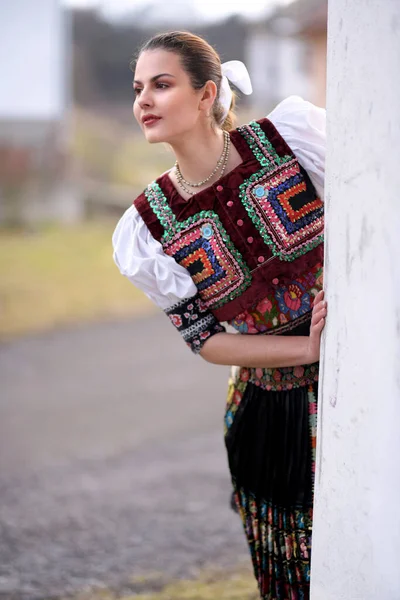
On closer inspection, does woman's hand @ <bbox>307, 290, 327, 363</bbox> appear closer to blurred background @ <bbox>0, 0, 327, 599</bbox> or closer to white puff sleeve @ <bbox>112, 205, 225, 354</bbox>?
white puff sleeve @ <bbox>112, 205, 225, 354</bbox>

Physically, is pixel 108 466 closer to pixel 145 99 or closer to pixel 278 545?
pixel 278 545

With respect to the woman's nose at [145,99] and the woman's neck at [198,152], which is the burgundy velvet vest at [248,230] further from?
the woman's nose at [145,99]

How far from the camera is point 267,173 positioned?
7.78ft

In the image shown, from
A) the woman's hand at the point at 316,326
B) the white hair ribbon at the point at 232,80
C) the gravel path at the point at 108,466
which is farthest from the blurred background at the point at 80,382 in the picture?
the woman's hand at the point at 316,326

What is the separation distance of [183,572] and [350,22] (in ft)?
8.72

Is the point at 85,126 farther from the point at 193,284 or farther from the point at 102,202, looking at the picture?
the point at 193,284

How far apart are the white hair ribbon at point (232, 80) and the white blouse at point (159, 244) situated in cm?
13

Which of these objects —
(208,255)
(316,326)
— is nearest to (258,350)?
(208,255)

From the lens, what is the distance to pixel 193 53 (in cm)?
235

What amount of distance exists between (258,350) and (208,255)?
0.30m

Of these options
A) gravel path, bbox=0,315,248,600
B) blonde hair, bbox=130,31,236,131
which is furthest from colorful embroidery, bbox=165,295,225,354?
gravel path, bbox=0,315,248,600

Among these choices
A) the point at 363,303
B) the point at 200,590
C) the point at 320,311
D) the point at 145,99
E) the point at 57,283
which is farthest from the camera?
the point at 57,283

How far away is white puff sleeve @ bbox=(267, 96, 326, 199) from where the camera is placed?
2.40 m

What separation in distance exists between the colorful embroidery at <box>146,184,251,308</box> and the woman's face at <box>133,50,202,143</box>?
0.81ft
